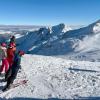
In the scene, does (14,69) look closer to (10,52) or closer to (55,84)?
(10,52)

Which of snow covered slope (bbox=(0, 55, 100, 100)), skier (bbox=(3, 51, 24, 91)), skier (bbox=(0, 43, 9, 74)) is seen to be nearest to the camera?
snow covered slope (bbox=(0, 55, 100, 100))

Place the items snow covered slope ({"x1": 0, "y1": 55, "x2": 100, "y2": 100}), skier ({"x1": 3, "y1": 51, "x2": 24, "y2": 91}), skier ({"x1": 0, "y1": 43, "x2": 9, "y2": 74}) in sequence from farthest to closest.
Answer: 1. skier ({"x1": 0, "y1": 43, "x2": 9, "y2": 74})
2. skier ({"x1": 3, "y1": 51, "x2": 24, "y2": 91})
3. snow covered slope ({"x1": 0, "y1": 55, "x2": 100, "y2": 100})

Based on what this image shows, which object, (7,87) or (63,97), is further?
(7,87)

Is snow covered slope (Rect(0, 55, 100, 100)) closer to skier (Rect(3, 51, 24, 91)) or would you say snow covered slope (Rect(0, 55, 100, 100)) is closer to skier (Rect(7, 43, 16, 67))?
skier (Rect(3, 51, 24, 91))

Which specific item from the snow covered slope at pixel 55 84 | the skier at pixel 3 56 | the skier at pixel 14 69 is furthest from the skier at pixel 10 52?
the skier at pixel 14 69

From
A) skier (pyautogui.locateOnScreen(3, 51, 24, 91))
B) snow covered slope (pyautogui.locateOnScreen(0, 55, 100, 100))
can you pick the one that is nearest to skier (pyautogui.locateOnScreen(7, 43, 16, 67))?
snow covered slope (pyautogui.locateOnScreen(0, 55, 100, 100))

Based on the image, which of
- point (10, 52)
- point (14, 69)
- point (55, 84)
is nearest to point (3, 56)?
point (10, 52)

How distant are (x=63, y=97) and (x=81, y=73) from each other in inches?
228

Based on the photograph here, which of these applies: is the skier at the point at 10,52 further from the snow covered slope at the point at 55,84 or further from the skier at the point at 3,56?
the snow covered slope at the point at 55,84

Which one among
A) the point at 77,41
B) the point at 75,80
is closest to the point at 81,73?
the point at 75,80

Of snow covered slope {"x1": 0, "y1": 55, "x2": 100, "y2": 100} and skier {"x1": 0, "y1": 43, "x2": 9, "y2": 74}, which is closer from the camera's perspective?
snow covered slope {"x1": 0, "y1": 55, "x2": 100, "y2": 100}

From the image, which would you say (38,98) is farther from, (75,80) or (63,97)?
(75,80)

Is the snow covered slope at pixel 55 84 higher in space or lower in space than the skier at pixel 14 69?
lower

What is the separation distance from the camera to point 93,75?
21.2 metres
